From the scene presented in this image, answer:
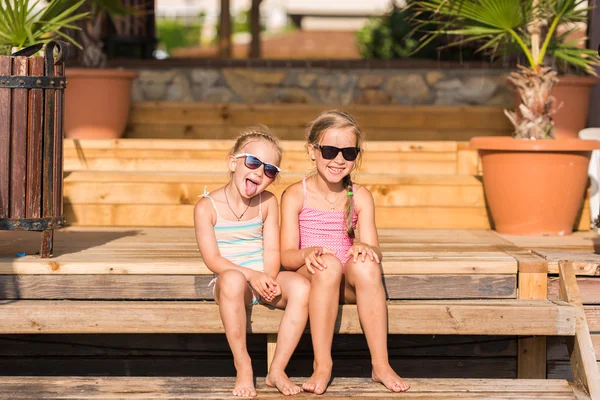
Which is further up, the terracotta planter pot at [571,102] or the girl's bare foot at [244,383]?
the terracotta planter pot at [571,102]

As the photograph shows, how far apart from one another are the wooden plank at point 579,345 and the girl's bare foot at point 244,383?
1.22 meters

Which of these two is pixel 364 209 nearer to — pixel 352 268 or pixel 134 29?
pixel 352 268

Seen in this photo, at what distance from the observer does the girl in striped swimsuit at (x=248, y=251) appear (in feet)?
11.4

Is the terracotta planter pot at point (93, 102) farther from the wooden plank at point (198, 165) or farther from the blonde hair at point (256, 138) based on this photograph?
the blonde hair at point (256, 138)

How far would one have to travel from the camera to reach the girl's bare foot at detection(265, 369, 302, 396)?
3334mm

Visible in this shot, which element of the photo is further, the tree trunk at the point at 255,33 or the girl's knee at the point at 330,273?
the tree trunk at the point at 255,33

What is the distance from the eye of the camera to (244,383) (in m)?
3.37

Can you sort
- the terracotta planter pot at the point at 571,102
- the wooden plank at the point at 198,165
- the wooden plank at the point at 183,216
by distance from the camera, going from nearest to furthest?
the wooden plank at the point at 183,216 → the wooden plank at the point at 198,165 → the terracotta planter pot at the point at 571,102

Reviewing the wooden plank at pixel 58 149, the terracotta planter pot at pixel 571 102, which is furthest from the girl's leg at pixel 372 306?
the terracotta planter pot at pixel 571 102

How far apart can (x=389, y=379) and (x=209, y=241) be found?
856 millimetres

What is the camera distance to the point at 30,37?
13.9 ft

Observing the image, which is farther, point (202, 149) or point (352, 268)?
point (202, 149)

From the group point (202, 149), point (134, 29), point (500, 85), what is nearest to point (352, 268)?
point (202, 149)

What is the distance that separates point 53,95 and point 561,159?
8.26 ft
